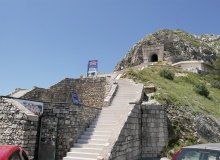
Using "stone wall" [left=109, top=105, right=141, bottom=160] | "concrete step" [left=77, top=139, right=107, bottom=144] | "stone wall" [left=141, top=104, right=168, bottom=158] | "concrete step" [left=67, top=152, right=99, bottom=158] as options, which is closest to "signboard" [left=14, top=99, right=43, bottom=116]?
"concrete step" [left=67, top=152, right=99, bottom=158]

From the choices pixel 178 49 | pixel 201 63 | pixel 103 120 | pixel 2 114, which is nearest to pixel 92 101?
pixel 103 120

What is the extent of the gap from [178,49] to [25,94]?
47.5m

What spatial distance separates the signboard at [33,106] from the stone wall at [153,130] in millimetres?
5790

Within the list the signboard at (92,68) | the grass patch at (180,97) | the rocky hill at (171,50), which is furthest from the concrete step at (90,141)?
the rocky hill at (171,50)

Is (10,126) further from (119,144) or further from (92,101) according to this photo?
(92,101)

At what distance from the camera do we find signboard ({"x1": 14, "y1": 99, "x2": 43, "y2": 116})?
10062mm

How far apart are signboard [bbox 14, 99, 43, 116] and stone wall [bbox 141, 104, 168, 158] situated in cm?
579

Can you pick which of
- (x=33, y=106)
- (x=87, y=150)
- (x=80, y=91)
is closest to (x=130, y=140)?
(x=87, y=150)

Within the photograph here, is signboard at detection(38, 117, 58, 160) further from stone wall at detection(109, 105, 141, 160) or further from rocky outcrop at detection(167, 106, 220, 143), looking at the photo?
rocky outcrop at detection(167, 106, 220, 143)

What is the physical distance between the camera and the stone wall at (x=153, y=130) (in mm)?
13242

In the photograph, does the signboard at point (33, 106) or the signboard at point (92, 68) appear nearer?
the signboard at point (33, 106)

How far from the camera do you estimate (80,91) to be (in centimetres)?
2105

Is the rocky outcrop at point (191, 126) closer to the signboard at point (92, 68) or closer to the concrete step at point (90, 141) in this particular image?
the concrete step at point (90, 141)

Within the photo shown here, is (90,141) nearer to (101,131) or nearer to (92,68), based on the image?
(101,131)
